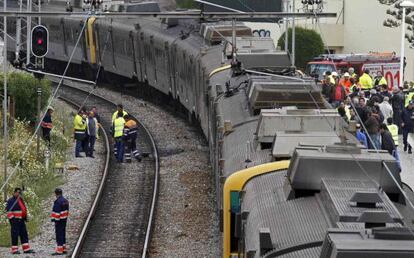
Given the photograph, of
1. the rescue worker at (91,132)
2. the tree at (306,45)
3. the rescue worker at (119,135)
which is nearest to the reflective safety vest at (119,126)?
the rescue worker at (119,135)

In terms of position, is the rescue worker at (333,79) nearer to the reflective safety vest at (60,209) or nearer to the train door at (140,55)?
the reflective safety vest at (60,209)

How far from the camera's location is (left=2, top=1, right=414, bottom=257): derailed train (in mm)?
8781

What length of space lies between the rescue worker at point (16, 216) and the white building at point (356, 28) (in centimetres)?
3316

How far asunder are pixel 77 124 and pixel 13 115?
2263 millimetres

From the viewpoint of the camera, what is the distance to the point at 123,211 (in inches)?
845

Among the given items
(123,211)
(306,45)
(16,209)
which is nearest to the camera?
(16,209)

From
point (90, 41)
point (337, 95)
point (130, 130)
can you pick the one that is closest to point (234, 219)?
point (337, 95)

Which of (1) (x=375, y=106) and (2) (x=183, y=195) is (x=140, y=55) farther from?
(1) (x=375, y=106)

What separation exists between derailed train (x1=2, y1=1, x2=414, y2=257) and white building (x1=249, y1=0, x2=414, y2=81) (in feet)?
71.0

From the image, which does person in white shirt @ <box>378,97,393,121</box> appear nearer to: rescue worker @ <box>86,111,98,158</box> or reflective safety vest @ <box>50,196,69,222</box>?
rescue worker @ <box>86,111,98,158</box>

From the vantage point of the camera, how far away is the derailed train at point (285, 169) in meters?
8.78

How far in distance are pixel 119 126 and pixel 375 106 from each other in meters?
6.34

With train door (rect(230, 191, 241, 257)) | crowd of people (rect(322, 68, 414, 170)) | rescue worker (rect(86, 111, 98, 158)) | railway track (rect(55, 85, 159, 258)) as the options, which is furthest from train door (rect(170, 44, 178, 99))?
train door (rect(230, 191, 241, 257))

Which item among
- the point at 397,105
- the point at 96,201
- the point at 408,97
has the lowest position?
the point at 96,201
